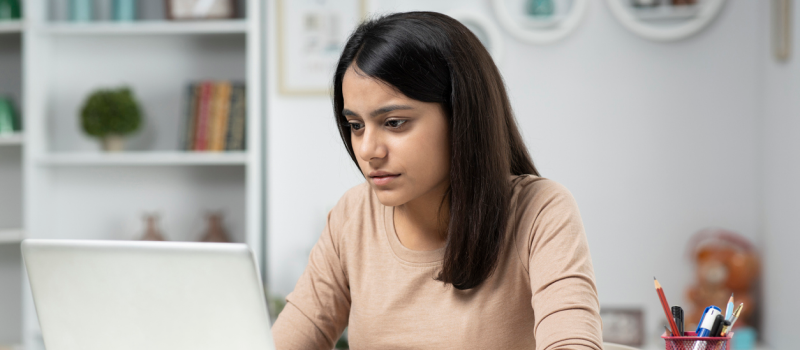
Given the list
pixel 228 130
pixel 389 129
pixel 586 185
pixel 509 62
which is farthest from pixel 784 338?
pixel 228 130

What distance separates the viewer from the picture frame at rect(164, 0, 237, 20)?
2320mm

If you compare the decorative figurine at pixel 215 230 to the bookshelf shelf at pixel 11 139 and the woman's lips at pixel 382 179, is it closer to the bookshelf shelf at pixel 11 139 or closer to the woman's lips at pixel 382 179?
the bookshelf shelf at pixel 11 139

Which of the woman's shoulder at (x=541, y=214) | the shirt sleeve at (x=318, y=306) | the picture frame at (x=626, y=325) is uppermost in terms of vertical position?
the woman's shoulder at (x=541, y=214)

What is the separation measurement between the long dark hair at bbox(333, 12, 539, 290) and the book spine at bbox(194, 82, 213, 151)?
1.47 meters

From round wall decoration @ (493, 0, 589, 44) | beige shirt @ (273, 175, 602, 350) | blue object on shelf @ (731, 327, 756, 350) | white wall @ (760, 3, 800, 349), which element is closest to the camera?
beige shirt @ (273, 175, 602, 350)

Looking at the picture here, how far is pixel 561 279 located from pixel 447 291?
189mm

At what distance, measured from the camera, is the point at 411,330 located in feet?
3.16

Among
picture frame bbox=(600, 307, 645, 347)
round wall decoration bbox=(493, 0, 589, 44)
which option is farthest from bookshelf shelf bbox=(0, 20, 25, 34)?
picture frame bbox=(600, 307, 645, 347)

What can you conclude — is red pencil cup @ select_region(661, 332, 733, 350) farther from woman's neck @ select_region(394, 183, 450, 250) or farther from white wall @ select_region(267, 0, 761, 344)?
white wall @ select_region(267, 0, 761, 344)

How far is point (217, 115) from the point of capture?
2311 millimetres

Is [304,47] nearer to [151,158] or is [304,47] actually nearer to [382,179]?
[151,158]

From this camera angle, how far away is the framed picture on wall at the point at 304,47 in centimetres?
237

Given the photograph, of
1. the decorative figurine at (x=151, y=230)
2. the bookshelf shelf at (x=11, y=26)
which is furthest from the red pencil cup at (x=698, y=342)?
the bookshelf shelf at (x=11, y=26)

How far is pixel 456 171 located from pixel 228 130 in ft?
5.15
